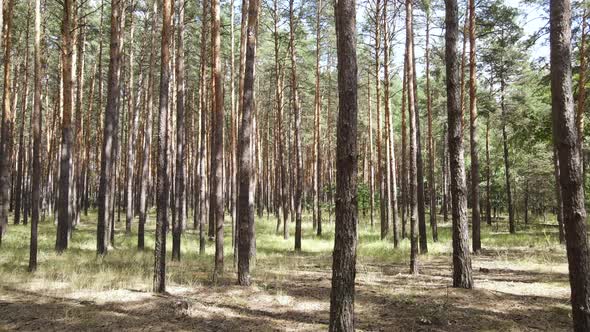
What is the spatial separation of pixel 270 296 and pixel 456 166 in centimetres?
467

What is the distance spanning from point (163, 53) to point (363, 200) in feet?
85.5

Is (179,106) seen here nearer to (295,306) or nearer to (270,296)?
(270,296)

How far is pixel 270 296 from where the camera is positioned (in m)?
8.09

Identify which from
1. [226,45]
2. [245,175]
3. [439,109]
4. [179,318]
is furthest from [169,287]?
[439,109]

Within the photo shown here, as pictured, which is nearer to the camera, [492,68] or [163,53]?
[163,53]

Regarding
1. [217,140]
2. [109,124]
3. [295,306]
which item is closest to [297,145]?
[217,140]

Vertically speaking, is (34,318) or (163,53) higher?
(163,53)

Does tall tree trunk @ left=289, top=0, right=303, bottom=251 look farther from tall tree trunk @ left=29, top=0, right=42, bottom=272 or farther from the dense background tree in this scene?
tall tree trunk @ left=29, top=0, right=42, bottom=272

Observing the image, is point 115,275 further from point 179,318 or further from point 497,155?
point 497,155

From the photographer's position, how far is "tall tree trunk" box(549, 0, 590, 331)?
16.1 feet

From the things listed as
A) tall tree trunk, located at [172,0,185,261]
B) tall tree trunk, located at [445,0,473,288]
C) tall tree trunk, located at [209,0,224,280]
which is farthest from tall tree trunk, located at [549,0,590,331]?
tall tree trunk, located at [172,0,185,261]

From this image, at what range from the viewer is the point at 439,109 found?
26.1 meters

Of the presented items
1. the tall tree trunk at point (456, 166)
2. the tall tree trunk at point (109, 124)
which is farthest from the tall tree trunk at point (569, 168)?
the tall tree trunk at point (109, 124)

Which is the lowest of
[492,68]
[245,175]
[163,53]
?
[245,175]
